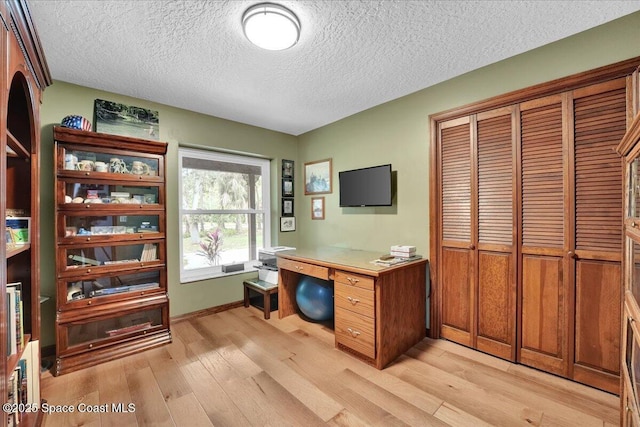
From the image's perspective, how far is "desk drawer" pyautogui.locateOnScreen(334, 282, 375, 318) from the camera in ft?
7.07

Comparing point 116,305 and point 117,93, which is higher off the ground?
point 117,93

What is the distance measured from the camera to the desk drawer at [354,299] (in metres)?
2.16

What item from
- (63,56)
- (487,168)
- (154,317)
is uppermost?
(63,56)

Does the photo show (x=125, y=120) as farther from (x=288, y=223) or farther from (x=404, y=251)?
(x=404, y=251)

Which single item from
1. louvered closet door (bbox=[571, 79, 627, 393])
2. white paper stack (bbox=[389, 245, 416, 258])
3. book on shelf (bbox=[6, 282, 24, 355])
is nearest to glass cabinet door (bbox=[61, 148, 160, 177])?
book on shelf (bbox=[6, 282, 24, 355])

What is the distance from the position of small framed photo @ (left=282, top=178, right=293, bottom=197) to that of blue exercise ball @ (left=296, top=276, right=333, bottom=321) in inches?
57.4

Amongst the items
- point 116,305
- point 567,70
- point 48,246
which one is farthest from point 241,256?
Result: point 567,70

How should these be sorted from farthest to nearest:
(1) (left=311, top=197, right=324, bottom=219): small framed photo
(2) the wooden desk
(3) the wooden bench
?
(1) (left=311, top=197, right=324, bottom=219): small framed photo
(3) the wooden bench
(2) the wooden desk

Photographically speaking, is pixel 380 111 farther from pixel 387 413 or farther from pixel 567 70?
pixel 387 413

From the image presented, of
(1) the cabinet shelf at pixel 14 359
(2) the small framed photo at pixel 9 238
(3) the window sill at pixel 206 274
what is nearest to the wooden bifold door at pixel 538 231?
Result: (3) the window sill at pixel 206 274

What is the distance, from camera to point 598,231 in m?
1.79

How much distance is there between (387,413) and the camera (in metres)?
1.66

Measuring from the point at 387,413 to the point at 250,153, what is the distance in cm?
319

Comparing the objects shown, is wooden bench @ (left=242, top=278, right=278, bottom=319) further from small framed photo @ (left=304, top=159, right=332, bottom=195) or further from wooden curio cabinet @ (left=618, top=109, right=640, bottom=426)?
wooden curio cabinet @ (left=618, top=109, right=640, bottom=426)
